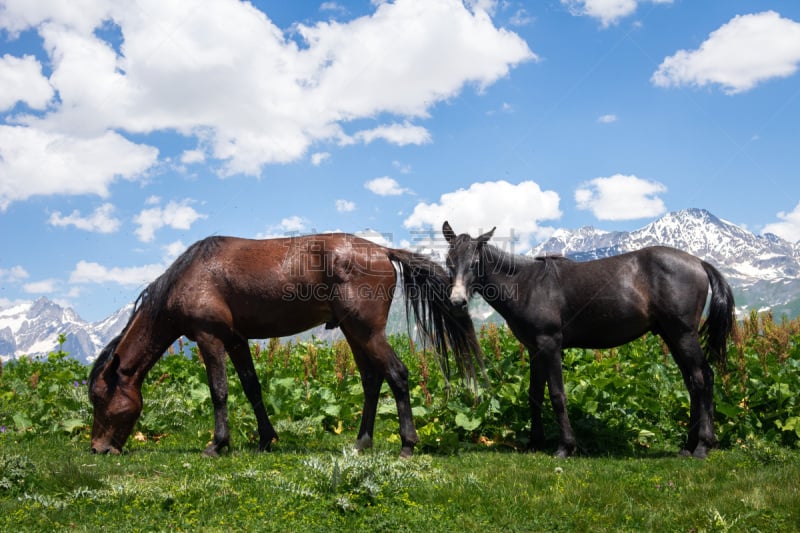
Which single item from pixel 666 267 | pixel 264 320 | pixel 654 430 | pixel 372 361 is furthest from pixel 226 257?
pixel 654 430

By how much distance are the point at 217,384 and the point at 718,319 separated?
23.2 ft

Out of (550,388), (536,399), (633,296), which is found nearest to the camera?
(550,388)

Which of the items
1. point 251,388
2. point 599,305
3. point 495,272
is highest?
point 495,272

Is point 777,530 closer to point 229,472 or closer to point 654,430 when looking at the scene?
point 654,430

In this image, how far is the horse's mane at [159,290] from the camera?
8156mm

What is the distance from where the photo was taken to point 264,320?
26.4 ft

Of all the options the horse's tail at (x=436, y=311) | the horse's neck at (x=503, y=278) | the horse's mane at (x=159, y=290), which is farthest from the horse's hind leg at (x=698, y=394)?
the horse's mane at (x=159, y=290)

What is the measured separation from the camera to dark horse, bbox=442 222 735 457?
26.6ft

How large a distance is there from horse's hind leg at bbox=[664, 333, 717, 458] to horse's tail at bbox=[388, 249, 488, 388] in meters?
2.78

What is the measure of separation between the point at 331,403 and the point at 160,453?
2.80 metres

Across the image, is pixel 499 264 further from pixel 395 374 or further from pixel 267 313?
pixel 267 313

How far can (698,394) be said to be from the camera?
818cm

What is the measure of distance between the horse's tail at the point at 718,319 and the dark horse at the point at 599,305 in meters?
0.01

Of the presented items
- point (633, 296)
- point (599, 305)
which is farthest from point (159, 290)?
point (633, 296)
